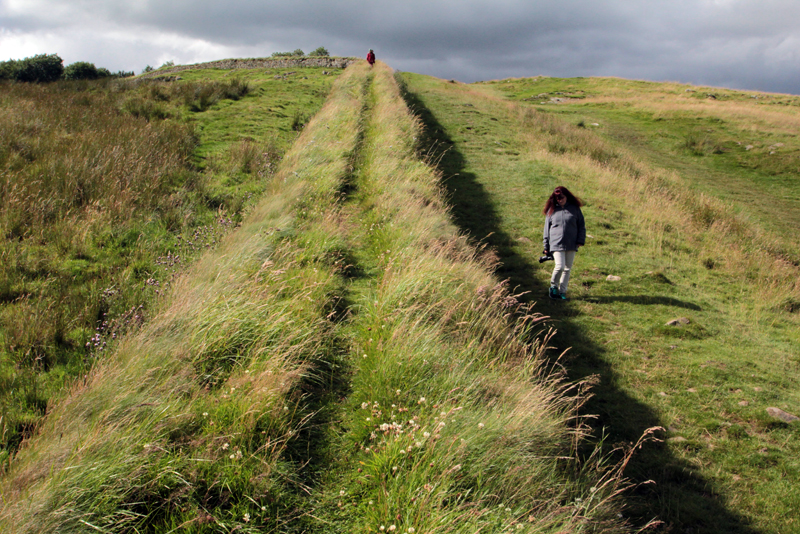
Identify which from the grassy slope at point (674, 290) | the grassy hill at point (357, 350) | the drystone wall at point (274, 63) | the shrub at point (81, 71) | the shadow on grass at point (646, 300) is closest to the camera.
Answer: the grassy hill at point (357, 350)

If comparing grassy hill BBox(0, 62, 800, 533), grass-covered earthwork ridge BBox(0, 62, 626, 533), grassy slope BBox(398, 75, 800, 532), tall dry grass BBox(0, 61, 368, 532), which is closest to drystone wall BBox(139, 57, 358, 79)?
grassy slope BBox(398, 75, 800, 532)

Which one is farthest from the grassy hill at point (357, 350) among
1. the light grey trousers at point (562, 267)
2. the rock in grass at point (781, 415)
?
the light grey trousers at point (562, 267)

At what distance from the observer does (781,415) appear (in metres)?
4.91

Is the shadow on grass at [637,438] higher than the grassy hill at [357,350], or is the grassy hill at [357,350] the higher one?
the grassy hill at [357,350]

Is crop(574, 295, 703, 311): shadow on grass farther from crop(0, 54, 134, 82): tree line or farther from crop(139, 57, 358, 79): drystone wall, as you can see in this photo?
crop(139, 57, 358, 79): drystone wall

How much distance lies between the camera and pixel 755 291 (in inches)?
326

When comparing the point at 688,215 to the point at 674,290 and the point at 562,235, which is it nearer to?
the point at 674,290

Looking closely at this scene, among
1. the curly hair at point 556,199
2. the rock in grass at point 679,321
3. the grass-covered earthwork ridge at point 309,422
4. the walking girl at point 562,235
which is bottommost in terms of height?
the rock in grass at point 679,321

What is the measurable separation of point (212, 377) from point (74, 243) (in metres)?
3.69

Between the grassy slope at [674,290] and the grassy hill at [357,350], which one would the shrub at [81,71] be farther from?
the grassy slope at [674,290]

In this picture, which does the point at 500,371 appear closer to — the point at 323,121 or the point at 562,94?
the point at 323,121

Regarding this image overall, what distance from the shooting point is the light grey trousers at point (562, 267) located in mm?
7426

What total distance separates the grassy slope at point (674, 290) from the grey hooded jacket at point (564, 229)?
2.87 feet

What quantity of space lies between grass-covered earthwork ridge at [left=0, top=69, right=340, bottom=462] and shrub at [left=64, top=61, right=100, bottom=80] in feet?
49.2
